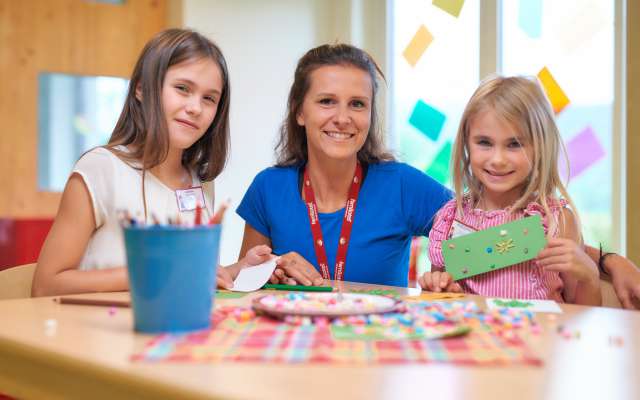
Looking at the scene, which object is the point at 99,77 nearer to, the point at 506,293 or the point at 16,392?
the point at 506,293

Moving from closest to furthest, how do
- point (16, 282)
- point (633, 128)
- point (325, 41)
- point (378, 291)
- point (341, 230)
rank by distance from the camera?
point (378, 291) → point (16, 282) → point (341, 230) → point (633, 128) → point (325, 41)

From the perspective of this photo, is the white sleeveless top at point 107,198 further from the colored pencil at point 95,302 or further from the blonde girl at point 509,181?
the blonde girl at point 509,181

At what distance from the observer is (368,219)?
6.83ft

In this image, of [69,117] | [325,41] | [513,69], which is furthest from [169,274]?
[325,41]

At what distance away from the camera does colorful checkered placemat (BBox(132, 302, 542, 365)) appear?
77cm

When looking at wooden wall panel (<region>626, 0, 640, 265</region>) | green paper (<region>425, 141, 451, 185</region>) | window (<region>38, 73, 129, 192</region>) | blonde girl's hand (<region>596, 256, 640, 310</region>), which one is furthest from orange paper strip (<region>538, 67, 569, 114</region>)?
window (<region>38, 73, 129, 192</region>)

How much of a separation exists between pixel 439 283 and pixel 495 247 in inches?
5.5

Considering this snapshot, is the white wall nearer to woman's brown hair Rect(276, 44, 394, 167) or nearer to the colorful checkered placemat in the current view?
woman's brown hair Rect(276, 44, 394, 167)

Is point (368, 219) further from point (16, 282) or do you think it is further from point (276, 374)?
point (276, 374)

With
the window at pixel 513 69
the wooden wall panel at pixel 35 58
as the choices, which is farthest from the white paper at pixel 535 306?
the wooden wall panel at pixel 35 58

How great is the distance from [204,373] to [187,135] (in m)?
1.23

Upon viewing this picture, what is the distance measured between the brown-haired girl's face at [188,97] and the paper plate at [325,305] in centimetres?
80

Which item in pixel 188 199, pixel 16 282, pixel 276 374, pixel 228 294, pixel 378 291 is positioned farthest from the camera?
pixel 188 199

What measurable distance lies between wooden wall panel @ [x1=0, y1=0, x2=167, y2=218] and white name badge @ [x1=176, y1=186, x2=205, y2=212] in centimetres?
215
